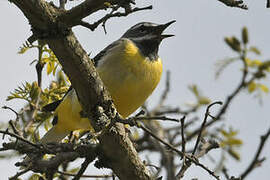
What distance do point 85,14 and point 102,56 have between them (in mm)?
2753

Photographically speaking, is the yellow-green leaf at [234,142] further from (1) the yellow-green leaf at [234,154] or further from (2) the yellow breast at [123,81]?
(2) the yellow breast at [123,81]

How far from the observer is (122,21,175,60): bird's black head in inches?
245

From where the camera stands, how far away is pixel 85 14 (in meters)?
3.25

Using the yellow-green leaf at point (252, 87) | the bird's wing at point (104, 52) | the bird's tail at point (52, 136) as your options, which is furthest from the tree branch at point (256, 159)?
the bird's tail at point (52, 136)

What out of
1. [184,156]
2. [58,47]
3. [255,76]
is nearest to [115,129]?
[184,156]

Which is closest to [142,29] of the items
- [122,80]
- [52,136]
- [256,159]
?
[122,80]

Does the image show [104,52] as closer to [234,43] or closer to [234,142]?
[234,43]

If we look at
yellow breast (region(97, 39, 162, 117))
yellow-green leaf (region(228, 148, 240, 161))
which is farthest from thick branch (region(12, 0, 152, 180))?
yellow-green leaf (region(228, 148, 240, 161))

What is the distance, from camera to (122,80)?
213 inches

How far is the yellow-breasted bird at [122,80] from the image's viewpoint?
543 cm

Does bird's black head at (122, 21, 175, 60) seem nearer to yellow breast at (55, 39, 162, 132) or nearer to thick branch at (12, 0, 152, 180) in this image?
yellow breast at (55, 39, 162, 132)

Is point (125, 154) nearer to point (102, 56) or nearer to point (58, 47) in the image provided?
point (58, 47)

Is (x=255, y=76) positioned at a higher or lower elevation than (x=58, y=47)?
lower

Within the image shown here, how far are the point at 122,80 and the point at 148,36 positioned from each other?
1488 millimetres
